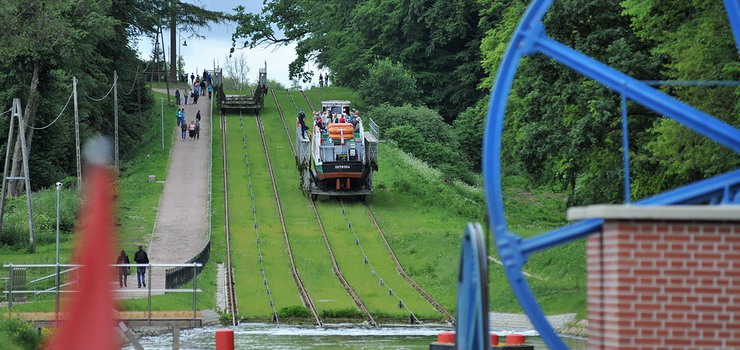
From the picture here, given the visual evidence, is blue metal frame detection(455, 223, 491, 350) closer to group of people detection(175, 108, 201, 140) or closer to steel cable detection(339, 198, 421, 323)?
steel cable detection(339, 198, 421, 323)

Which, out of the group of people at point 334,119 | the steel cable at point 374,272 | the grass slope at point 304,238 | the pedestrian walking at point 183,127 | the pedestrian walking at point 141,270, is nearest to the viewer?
the pedestrian walking at point 141,270

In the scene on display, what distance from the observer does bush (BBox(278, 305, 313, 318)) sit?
38562 mm

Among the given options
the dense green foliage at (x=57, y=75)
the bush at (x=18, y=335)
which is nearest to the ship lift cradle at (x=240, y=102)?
the dense green foliage at (x=57, y=75)

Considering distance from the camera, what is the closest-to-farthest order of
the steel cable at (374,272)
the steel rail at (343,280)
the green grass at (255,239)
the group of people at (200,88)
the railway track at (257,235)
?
the steel rail at (343,280) < the steel cable at (374,272) < the railway track at (257,235) < the green grass at (255,239) < the group of people at (200,88)

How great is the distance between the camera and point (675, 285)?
9977mm

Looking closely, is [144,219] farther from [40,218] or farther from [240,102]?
[240,102]

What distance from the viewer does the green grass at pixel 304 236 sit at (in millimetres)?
41812

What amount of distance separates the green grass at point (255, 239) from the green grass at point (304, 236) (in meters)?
0.53

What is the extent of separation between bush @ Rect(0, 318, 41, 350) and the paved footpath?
15.0 m

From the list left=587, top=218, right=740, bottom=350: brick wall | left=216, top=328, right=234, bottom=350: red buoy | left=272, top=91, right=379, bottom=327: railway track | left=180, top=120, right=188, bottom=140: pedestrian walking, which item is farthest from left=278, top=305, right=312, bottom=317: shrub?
left=180, top=120, right=188, bottom=140: pedestrian walking

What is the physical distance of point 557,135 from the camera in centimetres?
4266

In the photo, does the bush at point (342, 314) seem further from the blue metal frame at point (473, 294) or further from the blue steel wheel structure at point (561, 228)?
the blue steel wheel structure at point (561, 228)

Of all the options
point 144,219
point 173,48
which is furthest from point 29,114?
point 173,48

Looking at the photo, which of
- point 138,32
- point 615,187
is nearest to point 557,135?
point 615,187
